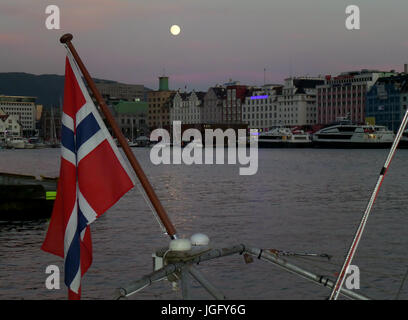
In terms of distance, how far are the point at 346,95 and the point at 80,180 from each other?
175 metres

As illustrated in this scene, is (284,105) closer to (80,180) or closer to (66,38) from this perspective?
(66,38)

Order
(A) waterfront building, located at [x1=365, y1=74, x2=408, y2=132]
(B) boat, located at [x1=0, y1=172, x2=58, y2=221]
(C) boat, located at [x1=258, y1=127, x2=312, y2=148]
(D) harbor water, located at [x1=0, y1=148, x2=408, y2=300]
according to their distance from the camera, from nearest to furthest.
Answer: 1. (D) harbor water, located at [x1=0, y1=148, x2=408, y2=300]
2. (B) boat, located at [x1=0, y1=172, x2=58, y2=221]
3. (A) waterfront building, located at [x1=365, y1=74, x2=408, y2=132]
4. (C) boat, located at [x1=258, y1=127, x2=312, y2=148]

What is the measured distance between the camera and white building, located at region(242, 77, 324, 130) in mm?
186375

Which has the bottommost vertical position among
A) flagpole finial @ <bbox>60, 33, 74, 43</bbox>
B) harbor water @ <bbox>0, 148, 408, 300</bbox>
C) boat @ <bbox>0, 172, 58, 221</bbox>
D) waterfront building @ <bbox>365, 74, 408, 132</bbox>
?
harbor water @ <bbox>0, 148, 408, 300</bbox>

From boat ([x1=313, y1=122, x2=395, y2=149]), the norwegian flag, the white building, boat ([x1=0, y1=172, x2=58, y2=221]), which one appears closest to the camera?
the norwegian flag

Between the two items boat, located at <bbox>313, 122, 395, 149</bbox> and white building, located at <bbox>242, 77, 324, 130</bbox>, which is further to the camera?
white building, located at <bbox>242, 77, 324, 130</bbox>

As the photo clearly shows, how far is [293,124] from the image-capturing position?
618ft

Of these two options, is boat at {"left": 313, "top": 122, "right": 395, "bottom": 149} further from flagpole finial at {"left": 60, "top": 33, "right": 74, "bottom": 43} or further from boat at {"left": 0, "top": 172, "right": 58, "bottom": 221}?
flagpole finial at {"left": 60, "top": 33, "right": 74, "bottom": 43}

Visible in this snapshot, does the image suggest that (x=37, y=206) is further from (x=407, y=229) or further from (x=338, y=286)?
(x=338, y=286)

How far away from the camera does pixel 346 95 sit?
176500 millimetres

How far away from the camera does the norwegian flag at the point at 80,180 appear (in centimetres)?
582

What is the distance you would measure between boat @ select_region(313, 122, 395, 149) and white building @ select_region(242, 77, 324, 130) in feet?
87.6

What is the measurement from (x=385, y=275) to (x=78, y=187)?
38.4 ft

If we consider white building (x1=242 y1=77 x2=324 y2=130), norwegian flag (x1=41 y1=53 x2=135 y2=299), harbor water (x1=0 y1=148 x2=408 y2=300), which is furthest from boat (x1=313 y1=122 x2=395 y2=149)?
norwegian flag (x1=41 y1=53 x2=135 y2=299)
